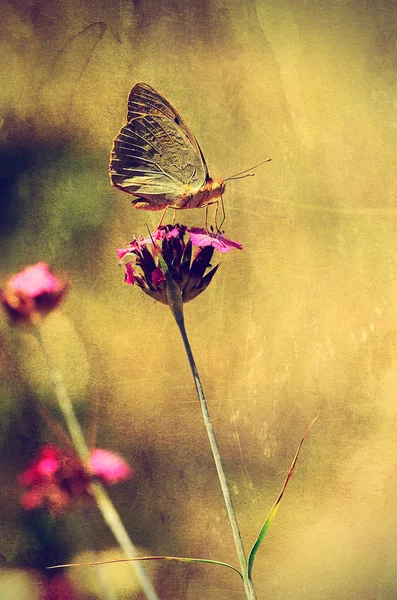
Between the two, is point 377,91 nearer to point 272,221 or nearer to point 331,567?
point 272,221

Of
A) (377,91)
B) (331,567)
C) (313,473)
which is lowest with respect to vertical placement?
(331,567)

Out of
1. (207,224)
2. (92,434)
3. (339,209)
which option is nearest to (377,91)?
(339,209)

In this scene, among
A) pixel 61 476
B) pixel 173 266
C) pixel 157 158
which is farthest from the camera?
pixel 61 476

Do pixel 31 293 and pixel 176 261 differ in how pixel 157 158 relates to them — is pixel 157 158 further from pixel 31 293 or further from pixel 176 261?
pixel 31 293

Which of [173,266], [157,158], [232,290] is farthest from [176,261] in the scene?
[232,290]

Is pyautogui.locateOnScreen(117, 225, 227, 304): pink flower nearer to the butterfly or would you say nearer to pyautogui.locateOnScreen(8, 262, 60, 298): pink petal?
the butterfly

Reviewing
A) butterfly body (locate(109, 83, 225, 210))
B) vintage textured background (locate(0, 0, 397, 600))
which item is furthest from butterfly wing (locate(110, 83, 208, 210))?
vintage textured background (locate(0, 0, 397, 600))
